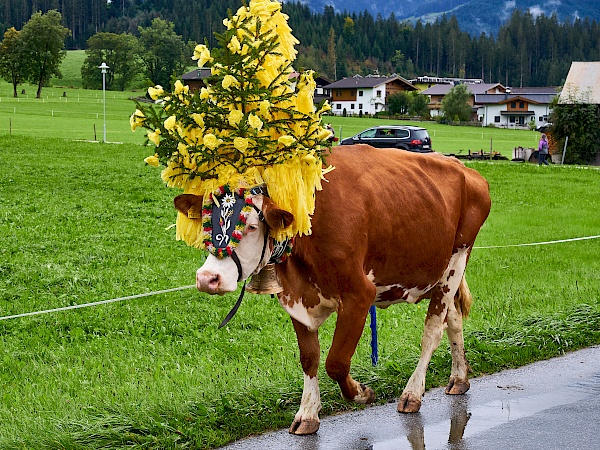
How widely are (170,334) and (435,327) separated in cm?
393

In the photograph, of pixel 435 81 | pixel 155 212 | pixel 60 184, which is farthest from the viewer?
pixel 435 81

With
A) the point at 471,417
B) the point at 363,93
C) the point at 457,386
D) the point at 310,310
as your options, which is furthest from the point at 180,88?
the point at 363,93

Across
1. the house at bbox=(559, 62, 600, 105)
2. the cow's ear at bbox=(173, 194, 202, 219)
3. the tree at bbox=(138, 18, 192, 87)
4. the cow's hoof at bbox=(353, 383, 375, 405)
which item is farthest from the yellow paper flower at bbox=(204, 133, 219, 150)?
the tree at bbox=(138, 18, 192, 87)

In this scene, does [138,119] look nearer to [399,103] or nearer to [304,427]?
[304,427]

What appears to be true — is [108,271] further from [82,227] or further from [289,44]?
[289,44]

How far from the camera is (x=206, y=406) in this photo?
620 cm

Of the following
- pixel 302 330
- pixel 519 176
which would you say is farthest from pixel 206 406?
pixel 519 176

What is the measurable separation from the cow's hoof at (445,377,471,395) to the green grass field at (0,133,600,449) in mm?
294

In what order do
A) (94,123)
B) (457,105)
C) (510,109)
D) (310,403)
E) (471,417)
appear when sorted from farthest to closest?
(510,109)
(457,105)
(94,123)
(471,417)
(310,403)

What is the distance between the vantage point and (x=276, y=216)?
17.5 feet

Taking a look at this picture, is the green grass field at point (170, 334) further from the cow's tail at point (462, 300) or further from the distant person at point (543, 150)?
the distant person at point (543, 150)

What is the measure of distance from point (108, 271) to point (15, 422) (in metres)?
7.38

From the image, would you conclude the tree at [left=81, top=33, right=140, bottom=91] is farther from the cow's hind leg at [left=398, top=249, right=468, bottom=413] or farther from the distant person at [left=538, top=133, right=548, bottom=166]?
the cow's hind leg at [left=398, top=249, right=468, bottom=413]

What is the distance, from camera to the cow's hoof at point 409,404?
6457 millimetres
